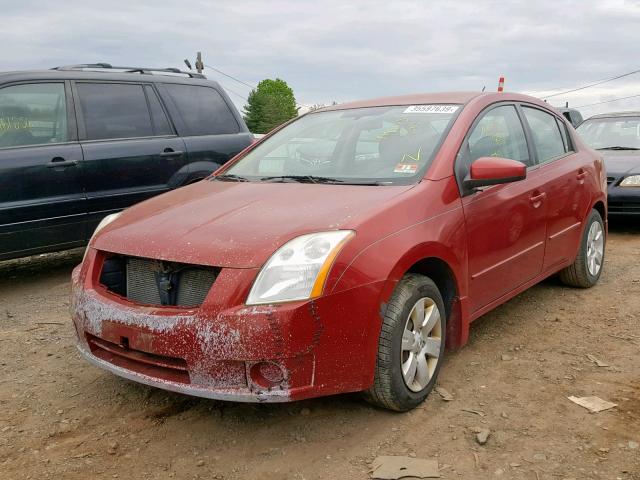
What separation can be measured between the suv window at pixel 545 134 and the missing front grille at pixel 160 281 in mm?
2668

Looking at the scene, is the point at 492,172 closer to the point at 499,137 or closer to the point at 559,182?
the point at 499,137

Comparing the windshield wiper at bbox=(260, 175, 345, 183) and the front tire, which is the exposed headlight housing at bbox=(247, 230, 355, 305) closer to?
the front tire

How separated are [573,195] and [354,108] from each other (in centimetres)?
173

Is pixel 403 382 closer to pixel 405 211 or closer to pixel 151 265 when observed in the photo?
pixel 405 211

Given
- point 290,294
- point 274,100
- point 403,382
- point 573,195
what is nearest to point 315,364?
point 290,294

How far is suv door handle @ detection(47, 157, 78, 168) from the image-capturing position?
5289 mm

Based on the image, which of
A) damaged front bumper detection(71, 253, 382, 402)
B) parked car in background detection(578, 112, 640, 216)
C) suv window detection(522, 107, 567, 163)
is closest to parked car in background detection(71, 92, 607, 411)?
damaged front bumper detection(71, 253, 382, 402)

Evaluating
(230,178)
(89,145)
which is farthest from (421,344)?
(89,145)

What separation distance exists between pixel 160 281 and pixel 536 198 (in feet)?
8.08

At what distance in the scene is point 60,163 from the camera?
533cm

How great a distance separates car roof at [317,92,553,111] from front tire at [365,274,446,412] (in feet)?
4.55

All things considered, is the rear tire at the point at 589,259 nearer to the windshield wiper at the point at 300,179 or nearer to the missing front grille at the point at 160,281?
the windshield wiper at the point at 300,179

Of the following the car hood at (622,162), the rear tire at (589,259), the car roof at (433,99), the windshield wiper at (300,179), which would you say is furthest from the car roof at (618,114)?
the windshield wiper at (300,179)

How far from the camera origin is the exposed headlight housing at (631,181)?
7402 mm
